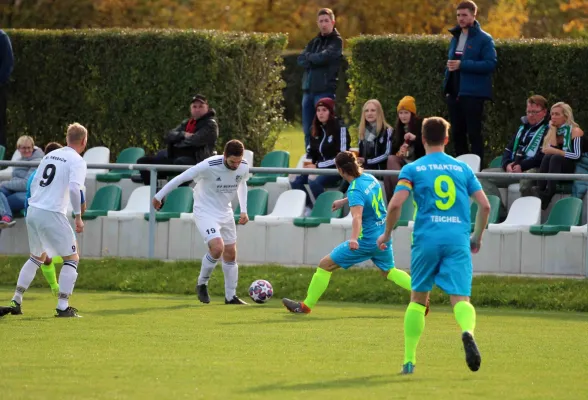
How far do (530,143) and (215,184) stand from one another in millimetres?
4409

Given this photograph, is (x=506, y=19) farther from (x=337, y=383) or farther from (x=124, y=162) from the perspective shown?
(x=337, y=383)

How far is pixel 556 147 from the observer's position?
18.7m

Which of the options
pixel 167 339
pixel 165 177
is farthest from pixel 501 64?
pixel 167 339

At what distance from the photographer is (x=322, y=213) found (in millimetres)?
19453

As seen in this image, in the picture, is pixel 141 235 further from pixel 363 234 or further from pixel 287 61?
pixel 287 61

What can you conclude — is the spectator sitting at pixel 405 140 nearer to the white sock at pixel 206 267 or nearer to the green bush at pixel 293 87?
the white sock at pixel 206 267

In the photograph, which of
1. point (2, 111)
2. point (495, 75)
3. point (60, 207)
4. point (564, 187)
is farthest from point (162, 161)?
point (60, 207)

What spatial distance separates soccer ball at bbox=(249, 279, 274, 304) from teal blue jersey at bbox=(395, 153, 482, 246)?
6387 mm

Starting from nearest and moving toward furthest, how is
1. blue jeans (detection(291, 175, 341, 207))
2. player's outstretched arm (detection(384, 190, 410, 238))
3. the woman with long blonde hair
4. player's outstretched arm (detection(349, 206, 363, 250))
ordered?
player's outstretched arm (detection(384, 190, 410, 238)) < player's outstretched arm (detection(349, 206, 363, 250)) < the woman with long blonde hair < blue jeans (detection(291, 175, 341, 207))

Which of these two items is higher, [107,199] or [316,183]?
[316,183]

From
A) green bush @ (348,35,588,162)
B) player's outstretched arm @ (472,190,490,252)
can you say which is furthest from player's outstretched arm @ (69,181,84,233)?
green bush @ (348,35,588,162)

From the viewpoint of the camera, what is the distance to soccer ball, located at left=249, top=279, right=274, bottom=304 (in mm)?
17094

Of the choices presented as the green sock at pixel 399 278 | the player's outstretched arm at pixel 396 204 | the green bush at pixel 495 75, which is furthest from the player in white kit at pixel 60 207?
the green bush at pixel 495 75

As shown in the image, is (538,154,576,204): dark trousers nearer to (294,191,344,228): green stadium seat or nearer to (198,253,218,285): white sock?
(294,191,344,228): green stadium seat
